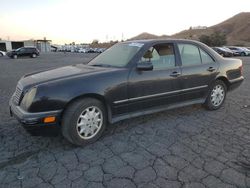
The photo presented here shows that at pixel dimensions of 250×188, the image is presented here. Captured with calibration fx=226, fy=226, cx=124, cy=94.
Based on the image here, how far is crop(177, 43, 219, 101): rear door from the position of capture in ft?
14.0

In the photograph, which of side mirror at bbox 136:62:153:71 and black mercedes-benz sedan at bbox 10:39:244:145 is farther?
side mirror at bbox 136:62:153:71

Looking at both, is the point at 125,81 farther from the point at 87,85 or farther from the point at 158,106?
the point at 158,106

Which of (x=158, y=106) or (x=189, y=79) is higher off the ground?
(x=189, y=79)

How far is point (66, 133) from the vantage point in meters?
3.14

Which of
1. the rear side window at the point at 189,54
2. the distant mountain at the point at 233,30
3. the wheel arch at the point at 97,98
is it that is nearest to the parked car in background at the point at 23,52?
the rear side window at the point at 189,54

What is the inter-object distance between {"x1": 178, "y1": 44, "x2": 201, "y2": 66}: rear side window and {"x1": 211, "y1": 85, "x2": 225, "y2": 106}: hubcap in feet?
2.65

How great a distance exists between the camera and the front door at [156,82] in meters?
3.63

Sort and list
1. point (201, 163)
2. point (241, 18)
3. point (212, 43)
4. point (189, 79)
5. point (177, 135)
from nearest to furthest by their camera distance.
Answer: point (201, 163), point (177, 135), point (189, 79), point (212, 43), point (241, 18)

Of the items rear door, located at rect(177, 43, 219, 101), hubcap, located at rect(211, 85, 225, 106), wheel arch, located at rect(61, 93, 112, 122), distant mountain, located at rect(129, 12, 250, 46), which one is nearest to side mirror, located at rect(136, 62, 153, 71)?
wheel arch, located at rect(61, 93, 112, 122)

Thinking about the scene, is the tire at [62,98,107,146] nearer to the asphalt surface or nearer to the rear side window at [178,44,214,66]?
the asphalt surface

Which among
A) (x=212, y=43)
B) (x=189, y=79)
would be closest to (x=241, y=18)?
(x=212, y=43)

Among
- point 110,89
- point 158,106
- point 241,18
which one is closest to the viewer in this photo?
point 110,89

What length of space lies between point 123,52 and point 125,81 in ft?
2.78

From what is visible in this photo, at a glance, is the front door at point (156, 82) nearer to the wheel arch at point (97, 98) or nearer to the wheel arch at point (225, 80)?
the wheel arch at point (97, 98)
